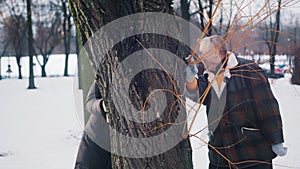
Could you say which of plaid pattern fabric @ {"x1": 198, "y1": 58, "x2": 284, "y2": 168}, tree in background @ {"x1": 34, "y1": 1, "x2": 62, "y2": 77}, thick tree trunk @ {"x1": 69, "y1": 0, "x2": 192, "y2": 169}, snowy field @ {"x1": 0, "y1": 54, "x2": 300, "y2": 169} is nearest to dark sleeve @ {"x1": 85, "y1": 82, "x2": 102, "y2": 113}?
snowy field @ {"x1": 0, "y1": 54, "x2": 300, "y2": 169}

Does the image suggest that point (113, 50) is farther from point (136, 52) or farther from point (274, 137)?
point (274, 137)

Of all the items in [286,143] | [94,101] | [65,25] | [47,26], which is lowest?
[286,143]

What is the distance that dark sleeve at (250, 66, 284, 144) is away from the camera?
2.31 meters

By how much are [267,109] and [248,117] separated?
5.4 inches

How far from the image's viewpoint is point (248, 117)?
2387 mm

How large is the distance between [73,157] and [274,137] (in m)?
3.45

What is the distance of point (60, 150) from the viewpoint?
5.55 metres

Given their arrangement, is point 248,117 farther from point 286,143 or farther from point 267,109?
point 286,143

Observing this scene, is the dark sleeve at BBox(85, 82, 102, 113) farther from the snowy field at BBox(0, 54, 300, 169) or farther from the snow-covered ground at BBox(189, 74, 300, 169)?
the snow-covered ground at BBox(189, 74, 300, 169)

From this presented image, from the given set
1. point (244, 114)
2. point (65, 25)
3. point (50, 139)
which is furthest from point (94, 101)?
point (65, 25)

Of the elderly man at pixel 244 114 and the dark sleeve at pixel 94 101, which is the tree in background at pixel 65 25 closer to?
the dark sleeve at pixel 94 101

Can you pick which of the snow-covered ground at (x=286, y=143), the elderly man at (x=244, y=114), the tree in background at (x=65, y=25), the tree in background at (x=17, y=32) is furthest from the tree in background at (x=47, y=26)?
the elderly man at (x=244, y=114)

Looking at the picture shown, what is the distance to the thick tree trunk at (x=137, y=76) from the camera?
149 centimetres

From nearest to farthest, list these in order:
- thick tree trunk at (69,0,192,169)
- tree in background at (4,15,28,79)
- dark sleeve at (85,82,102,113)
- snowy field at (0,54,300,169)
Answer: thick tree trunk at (69,0,192,169)
dark sleeve at (85,82,102,113)
snowy field at (0,54,300,169)
tree in background at (4,15,28,79)
